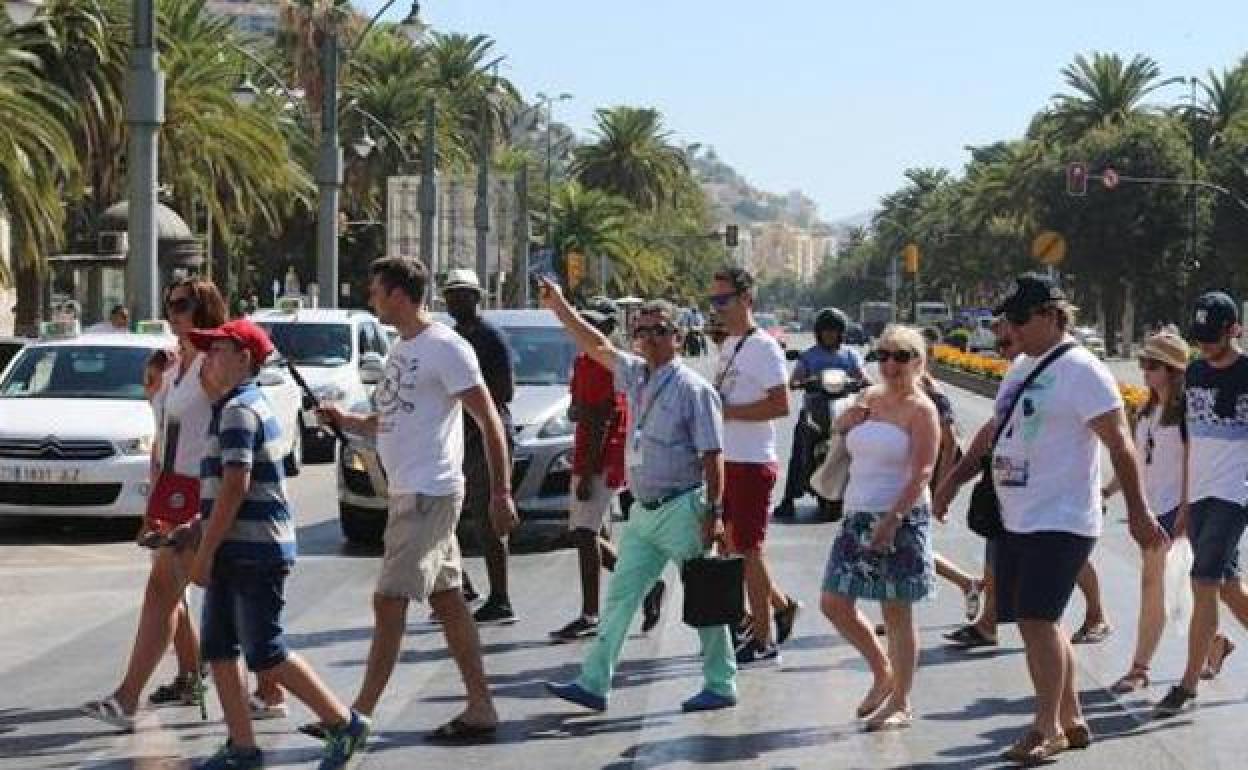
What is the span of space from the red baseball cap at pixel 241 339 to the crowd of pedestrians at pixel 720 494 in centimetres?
1

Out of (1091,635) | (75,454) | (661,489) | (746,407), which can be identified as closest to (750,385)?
(746,407)

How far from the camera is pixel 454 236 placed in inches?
2259

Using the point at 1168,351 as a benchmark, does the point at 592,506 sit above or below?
below

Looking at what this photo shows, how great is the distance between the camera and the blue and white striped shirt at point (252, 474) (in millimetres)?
7309

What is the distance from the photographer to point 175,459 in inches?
323

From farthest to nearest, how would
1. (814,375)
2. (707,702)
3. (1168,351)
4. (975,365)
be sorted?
(975,365), (814,375), (1168,351), (707,702)

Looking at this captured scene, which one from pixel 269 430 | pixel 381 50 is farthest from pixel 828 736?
pixel 381 50

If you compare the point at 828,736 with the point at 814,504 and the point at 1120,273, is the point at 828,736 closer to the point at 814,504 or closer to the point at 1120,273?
the point at 814,504

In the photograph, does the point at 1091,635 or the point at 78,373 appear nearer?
the point at 1091,635

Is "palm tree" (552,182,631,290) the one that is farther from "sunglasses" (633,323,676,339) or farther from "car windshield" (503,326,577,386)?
"sunglasses" (633,323,676,339)

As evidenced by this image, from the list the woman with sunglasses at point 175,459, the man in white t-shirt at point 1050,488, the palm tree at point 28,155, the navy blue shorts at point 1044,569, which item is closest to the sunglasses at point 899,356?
the man in white t-shirt at point 1050,488

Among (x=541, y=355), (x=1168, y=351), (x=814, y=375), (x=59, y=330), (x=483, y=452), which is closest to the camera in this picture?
(x=1168, y=351)

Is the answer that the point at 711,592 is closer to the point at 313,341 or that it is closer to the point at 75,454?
the point at 75,454

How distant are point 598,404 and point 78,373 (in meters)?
7.44
